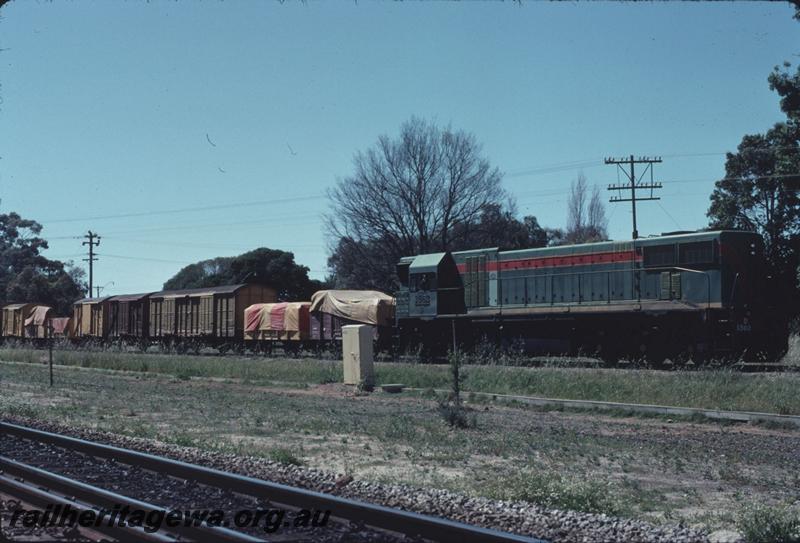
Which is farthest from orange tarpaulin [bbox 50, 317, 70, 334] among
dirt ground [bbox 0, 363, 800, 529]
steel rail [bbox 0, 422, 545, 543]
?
steel rail [bbox 0, 422, 545, 543]

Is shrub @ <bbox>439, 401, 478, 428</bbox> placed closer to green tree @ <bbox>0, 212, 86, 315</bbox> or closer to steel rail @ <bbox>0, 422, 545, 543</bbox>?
steel rail @ <bbox>0, 422, 545, 543</bbox>

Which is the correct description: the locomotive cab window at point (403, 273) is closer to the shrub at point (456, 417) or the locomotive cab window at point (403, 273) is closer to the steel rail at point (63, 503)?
the shrub at point (456, 417)

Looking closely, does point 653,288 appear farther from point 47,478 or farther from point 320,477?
point 47,478

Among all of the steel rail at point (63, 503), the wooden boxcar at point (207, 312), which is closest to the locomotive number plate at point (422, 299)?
the wooden boxcar at point (207, 312)

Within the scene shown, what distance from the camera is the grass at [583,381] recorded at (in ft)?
47.6

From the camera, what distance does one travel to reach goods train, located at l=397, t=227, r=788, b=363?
21047 mm

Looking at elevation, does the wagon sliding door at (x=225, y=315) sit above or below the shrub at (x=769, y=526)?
above

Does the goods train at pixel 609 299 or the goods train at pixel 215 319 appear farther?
the goods train at pixel 215 319

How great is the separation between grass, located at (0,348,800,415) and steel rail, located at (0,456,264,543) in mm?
10917

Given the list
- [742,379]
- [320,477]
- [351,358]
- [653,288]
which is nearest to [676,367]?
[653,288]

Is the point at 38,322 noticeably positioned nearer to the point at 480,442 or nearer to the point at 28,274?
the point at 28,274

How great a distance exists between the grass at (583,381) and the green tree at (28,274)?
4406 cm

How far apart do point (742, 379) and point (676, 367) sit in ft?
14.2

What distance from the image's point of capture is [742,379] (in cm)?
1605
